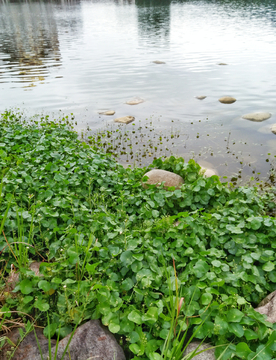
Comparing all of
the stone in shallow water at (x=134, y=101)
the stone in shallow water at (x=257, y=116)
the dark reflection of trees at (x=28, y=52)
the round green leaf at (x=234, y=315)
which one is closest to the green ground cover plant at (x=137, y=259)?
the round green leaf at (x=234, y=315)

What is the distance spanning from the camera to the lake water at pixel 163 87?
9.89m

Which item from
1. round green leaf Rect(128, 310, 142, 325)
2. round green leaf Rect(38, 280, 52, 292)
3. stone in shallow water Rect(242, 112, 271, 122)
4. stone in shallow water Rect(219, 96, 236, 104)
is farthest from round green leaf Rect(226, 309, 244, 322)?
stone in shallow water Rect(219, 96, 236, 104)

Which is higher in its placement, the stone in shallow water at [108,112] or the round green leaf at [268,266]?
the round green leaf at [268,266]

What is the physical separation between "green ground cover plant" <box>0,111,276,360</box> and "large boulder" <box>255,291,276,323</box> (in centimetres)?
12

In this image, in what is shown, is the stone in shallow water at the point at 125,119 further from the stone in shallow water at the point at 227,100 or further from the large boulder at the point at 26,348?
the large boulder at the point at 26,348

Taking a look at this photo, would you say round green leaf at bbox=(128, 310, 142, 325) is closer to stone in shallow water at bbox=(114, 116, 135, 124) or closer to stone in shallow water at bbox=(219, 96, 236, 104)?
stone in shallow water at bbox=(114, 116, 135, 124)

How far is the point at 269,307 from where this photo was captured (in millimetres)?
3330

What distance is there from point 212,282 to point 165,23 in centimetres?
4842

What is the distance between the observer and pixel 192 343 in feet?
9.91

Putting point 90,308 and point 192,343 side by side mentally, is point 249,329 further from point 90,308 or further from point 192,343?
point 90,308

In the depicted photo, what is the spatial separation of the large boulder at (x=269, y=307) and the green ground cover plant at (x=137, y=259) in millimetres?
A: 118

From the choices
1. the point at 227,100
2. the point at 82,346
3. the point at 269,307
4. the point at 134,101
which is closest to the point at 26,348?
the point at 82,346

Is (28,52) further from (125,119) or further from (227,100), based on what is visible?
(227,100)

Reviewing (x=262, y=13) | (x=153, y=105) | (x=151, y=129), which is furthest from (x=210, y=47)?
(x=262, y=13)
